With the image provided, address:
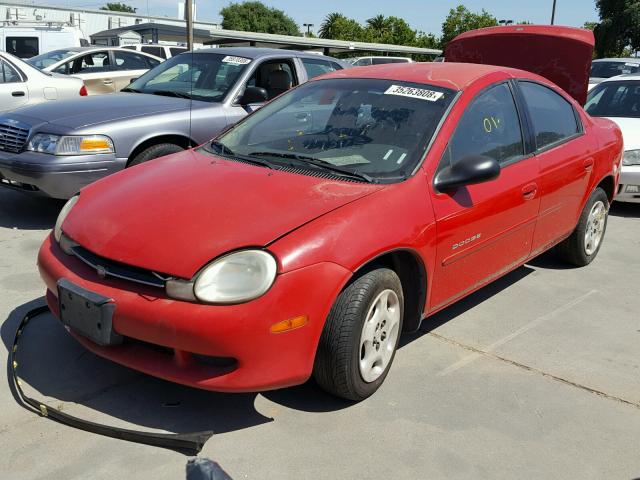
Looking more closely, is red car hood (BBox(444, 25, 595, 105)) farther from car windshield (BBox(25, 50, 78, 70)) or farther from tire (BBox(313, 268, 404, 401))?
car windshield (BBox(25, 50, 78, 70))

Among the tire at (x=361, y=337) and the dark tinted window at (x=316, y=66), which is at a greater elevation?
the dark tinted window at (x=316, y=66)

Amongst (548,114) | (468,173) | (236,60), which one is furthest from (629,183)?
(468,173)

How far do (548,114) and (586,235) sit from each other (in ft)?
3.85

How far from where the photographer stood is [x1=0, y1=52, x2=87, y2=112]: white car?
8.41m

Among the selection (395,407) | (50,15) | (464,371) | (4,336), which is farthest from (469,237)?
(50,15)

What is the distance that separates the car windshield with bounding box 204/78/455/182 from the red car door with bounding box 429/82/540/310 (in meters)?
0.21

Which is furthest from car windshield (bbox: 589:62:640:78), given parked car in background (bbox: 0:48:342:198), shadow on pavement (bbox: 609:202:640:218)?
parked car in background (bbox: 0:48:342:198)

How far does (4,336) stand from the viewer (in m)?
3.74

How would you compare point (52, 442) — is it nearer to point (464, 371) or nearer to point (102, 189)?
point (102, 189)

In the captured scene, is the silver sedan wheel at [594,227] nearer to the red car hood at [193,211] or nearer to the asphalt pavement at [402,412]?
the asphalt pavement at [402,412]

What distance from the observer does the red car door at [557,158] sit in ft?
14.5

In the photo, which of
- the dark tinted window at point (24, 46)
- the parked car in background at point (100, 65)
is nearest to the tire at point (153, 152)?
the parked car in background at point (100, 65)

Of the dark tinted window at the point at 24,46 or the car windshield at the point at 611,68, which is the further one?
the dark tinted window at the point at 24,46

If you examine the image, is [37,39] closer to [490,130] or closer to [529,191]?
[490,130]
